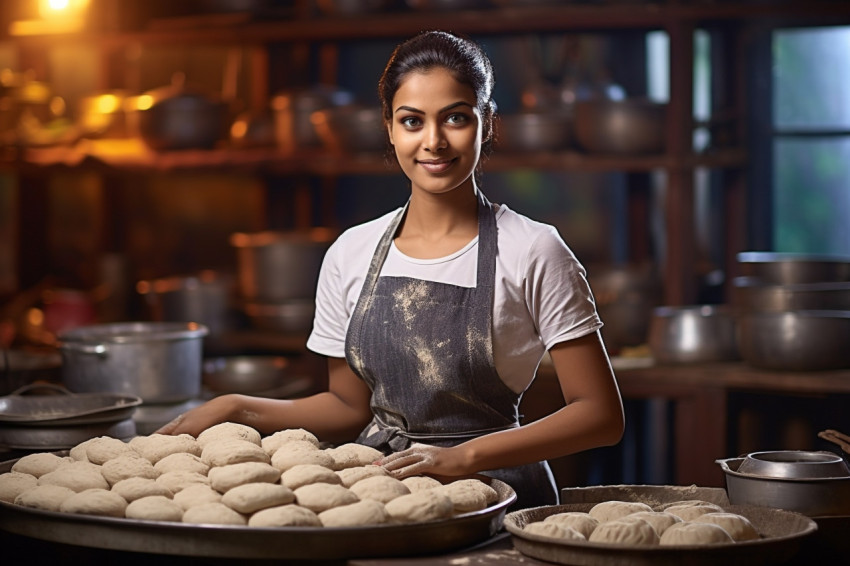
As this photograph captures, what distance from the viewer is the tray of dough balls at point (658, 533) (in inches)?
68.0

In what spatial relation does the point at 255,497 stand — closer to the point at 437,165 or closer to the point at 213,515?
the point at 213,515

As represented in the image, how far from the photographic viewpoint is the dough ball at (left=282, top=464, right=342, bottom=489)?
1.98 metres

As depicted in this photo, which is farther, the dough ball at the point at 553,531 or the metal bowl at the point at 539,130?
the metal bowl at the point at 539,130

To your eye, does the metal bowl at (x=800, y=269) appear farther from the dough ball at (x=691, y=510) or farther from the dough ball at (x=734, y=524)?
the dough ball at (x=734, y=524)

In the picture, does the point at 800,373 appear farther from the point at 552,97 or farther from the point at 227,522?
the point at 227,522

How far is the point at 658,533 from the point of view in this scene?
185 cm

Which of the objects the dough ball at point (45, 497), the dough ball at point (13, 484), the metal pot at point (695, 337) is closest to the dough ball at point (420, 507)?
the dough ball at point (45, 497)

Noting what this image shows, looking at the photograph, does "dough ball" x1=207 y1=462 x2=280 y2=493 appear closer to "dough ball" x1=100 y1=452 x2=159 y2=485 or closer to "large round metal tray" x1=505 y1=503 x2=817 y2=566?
"dough ball" x1=100 y1=452 x2=159 y2=485

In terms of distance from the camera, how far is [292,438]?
228cm

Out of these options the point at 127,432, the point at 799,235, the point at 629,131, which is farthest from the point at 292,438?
the point at 799,235

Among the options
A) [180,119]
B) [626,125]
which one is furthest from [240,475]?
[180,119]

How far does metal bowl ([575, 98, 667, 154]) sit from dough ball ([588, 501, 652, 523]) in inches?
107

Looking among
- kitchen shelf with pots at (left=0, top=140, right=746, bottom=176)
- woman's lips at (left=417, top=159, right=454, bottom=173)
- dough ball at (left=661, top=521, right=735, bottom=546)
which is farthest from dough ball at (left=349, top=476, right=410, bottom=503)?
kitchen shelf with pots at (left=0, top=140, right=746, bottom=176)

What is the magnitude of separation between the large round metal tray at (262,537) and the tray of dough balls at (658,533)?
110 mm
